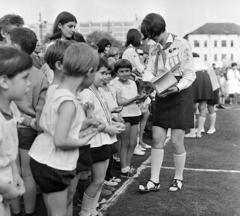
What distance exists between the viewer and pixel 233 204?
141 inches

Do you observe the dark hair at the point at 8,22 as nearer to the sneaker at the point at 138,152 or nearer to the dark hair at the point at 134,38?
the dark hair at the point at 134,38

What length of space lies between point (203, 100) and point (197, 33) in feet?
179

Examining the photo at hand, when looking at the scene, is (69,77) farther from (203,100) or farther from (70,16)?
(203,100)

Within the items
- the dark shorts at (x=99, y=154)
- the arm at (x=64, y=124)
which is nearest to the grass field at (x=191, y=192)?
the dark shorts at (x=99, y=154)

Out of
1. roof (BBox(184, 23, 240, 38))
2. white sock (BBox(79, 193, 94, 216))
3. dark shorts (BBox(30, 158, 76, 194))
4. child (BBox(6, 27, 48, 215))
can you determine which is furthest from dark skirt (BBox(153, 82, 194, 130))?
roof (BBox(184, 23, 240, 38))

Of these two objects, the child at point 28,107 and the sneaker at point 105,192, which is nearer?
the child at point 28,107

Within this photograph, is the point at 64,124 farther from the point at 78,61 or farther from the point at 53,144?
the point at 78,61

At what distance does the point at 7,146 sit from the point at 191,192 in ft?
8.57

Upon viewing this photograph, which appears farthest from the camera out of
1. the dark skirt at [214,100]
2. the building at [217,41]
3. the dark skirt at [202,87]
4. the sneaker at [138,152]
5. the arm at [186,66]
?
the building at [217,41]

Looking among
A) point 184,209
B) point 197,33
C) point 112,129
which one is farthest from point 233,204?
point 197,33

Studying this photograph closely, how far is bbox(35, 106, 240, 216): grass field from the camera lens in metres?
3.42

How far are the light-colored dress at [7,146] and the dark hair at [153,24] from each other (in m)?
2.30

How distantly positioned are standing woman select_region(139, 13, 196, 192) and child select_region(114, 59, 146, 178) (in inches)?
18.5

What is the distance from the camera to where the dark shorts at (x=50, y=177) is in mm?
2189
